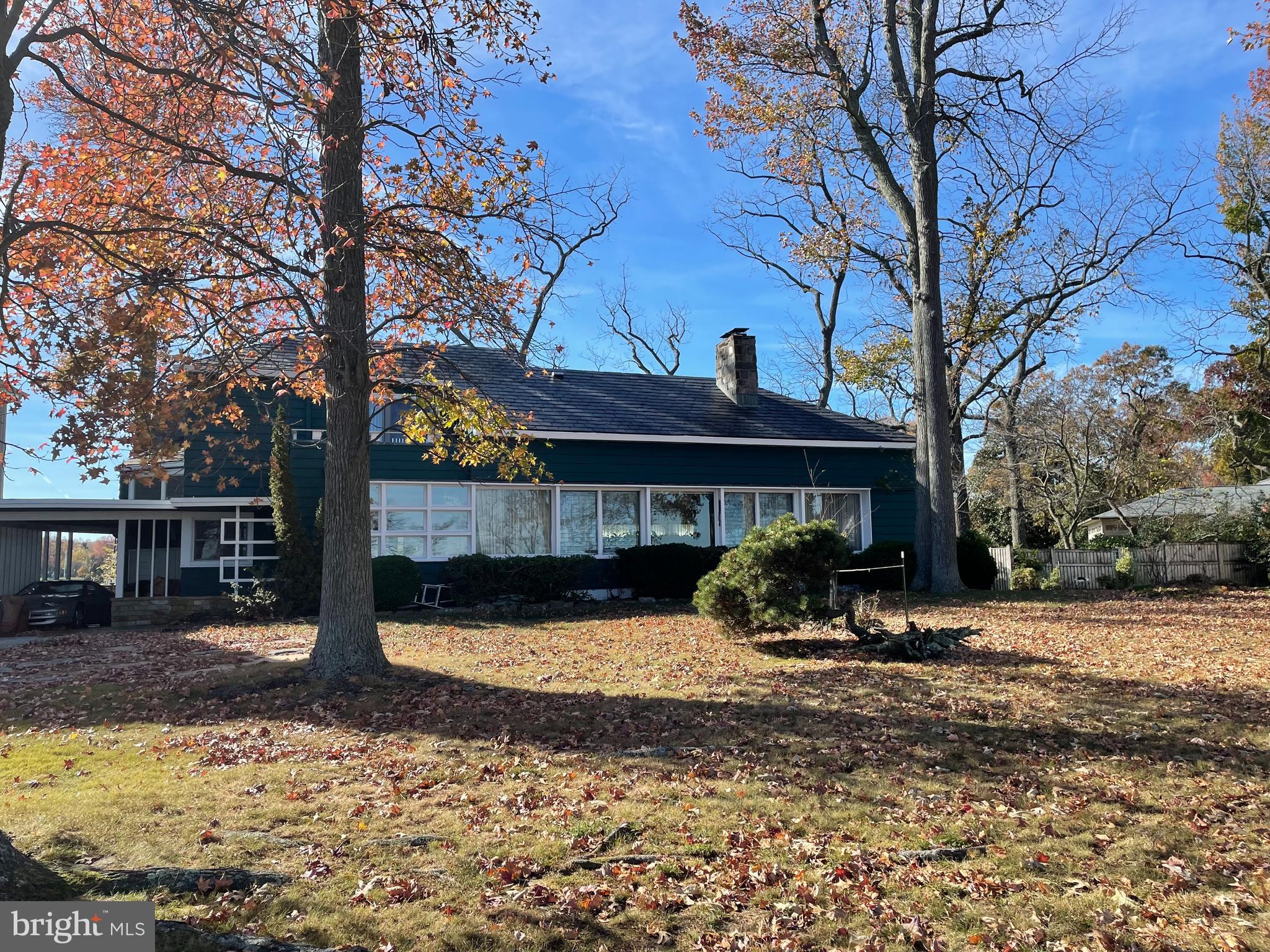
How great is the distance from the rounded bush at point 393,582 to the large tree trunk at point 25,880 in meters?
12.4

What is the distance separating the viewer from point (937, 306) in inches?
760

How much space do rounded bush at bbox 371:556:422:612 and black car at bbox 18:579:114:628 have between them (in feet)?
19.4

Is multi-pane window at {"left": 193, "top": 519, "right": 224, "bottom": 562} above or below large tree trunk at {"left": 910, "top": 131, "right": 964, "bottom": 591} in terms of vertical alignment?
below

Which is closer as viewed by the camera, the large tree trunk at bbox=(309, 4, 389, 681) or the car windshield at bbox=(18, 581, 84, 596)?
the large tree trunk at bbox=(309, 4, 389, 681)

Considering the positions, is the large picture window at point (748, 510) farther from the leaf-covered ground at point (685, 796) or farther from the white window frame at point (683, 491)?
the leaf-covered ground at point (685, 796)

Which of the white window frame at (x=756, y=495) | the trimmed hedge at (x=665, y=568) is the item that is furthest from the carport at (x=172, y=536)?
the white window frame at (x=756, y=495)

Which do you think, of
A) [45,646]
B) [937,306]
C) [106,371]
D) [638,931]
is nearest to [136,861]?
→ [638,931]

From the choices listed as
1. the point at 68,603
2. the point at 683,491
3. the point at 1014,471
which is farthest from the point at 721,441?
the point at 68,603

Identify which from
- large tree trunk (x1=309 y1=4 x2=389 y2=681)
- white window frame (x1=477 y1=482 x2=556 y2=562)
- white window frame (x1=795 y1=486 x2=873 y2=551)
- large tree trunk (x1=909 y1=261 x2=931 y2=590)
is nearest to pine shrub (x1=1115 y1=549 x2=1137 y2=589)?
large tree trunk (x1=909 y1=261 x2=931 y2=590)

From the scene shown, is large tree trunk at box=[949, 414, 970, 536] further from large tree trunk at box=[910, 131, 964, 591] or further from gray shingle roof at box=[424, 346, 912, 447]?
large tree trunk at box=[910, 131, 964, 591]

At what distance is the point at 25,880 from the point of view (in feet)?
11.9

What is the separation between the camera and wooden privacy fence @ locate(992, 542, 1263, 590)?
22594 mm

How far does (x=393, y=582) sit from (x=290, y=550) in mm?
2018

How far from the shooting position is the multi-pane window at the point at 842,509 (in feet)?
73.5
